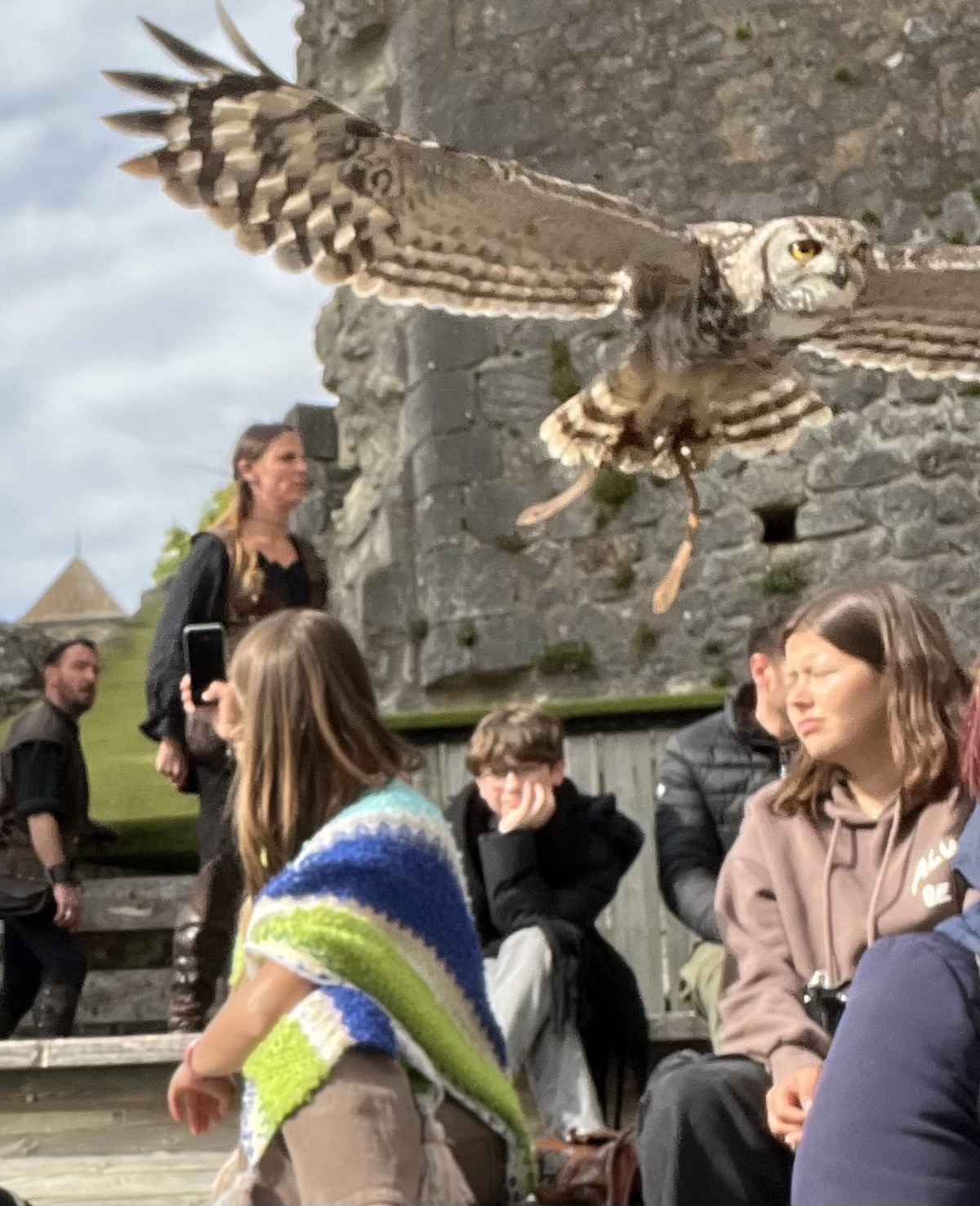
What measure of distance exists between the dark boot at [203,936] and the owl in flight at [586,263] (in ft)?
5.46

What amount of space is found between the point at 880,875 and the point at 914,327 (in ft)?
13.3

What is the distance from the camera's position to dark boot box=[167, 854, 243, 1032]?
4.41 m

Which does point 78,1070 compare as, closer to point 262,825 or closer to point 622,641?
point 262,825

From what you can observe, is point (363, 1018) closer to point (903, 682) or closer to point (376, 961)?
point (376, 961)

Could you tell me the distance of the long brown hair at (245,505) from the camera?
457cm

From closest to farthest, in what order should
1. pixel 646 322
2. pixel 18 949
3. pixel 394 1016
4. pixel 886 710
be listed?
1. pixel 394 1016
2. pixel 886 710
3. pixel 18 949
4. pixel 646 322

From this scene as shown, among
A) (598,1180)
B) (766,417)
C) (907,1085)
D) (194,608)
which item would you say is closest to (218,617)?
(194,608)

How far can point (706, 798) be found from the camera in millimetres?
4418

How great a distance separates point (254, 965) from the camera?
A: 254 centimetres

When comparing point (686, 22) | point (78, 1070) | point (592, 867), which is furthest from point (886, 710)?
point (686, 22)

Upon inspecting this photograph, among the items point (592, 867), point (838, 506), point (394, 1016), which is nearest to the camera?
point (394, 1016)

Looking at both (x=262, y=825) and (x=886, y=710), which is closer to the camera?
(x=262, y=825)

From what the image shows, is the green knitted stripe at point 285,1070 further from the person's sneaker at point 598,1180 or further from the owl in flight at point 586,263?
the owl in flight at point 586,263

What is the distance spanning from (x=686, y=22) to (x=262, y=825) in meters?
6.88
